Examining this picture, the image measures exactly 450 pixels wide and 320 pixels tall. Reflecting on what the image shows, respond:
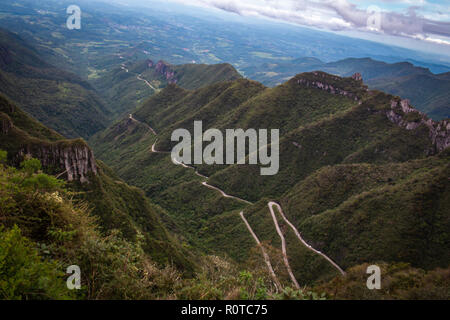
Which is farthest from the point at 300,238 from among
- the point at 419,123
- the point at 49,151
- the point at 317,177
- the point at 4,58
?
the point at 4,58

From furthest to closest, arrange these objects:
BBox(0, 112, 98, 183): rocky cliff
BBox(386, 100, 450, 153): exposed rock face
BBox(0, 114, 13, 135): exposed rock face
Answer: BBox(386, 100, 450, 153): exposed rock face < BBox(0, 114, 13, 135): exposed rock face < BBox(0, 112, 98, 183): rocky cliff

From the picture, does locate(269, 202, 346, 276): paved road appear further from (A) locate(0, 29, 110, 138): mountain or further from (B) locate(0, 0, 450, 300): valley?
(A) locate(0, 29, 110, 138): mountain

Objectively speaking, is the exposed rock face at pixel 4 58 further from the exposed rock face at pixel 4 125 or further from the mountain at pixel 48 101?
the exposed rock face at pixel 4 125

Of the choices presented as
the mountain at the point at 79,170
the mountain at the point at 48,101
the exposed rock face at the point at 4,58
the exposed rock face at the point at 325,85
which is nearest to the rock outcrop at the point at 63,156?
the mountain at the point at 79,170

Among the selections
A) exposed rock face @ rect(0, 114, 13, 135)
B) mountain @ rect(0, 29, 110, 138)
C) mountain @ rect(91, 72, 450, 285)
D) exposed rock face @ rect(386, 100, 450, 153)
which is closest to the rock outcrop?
exposed rock face @ rect(0, 114, 13, 135)
